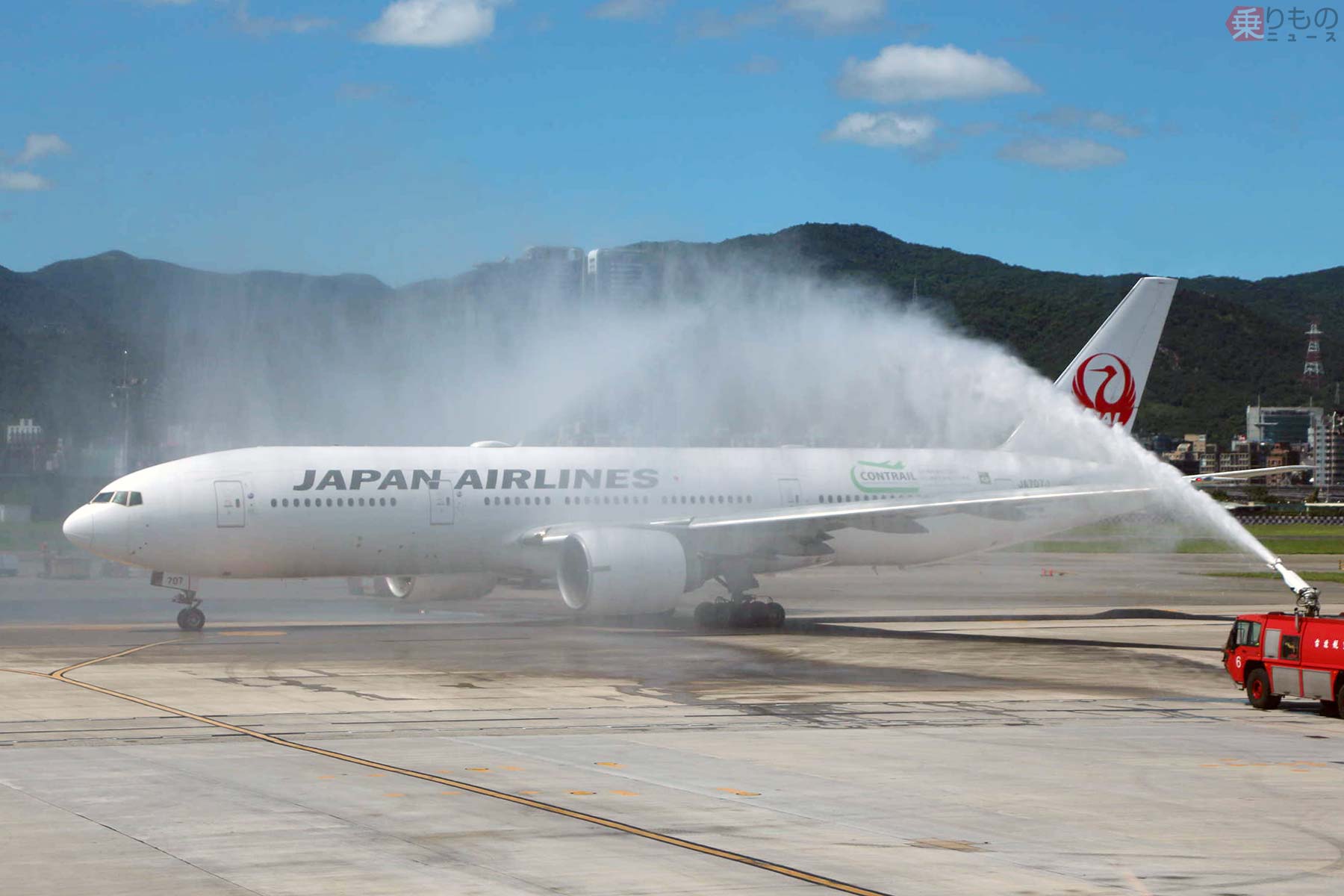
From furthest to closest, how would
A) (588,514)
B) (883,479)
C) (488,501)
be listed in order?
(883,479) → (588,514) → (488,501)

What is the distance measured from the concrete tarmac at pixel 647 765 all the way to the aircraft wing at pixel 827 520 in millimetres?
3023

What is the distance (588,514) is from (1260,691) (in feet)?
67.7

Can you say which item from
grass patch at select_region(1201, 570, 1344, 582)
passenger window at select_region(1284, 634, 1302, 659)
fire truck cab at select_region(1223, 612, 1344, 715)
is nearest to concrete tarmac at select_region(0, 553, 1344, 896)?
fire truck cab at select_region(1223, 612, 1344, 715)

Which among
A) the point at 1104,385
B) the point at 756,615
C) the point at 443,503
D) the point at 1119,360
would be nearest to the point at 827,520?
the point at 756,615

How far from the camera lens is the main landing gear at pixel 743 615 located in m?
40.5

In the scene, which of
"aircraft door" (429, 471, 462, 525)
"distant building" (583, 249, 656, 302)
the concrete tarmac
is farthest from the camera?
"distant building" (583, 249, 656, 302)

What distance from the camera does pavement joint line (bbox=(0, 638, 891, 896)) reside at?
1255 cm

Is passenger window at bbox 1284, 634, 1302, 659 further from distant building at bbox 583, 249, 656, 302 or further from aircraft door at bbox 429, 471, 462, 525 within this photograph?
distant building at bbox 583, 249, 656, 302

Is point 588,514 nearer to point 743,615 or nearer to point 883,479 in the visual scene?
point 743,615

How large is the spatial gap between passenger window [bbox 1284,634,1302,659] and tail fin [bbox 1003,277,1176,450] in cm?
2254

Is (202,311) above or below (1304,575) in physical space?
above

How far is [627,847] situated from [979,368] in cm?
3938

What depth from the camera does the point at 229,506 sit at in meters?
37.9

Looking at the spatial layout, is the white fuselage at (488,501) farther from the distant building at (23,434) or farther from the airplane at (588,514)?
the distant building at (23,434)
